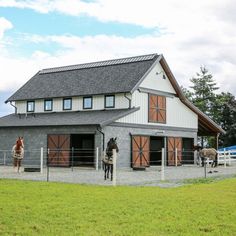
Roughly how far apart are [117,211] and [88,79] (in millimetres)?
22781

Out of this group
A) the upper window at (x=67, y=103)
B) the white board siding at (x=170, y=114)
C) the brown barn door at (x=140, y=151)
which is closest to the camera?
the brown barn door at (x=140, y=151)

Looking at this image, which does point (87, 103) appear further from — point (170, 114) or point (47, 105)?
point (170, 114)

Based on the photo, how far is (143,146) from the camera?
29594 mm

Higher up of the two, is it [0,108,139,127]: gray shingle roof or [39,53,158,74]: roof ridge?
[39,53,158,74]: roof ridge

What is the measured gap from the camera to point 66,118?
29.3 meters

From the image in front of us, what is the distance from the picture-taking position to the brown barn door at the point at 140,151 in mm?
28719

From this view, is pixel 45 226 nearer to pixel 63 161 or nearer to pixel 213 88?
pixel 63 161

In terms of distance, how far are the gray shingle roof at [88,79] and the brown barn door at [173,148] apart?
537cm

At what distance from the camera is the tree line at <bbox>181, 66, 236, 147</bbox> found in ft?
168

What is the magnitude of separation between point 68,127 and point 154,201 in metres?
16.6

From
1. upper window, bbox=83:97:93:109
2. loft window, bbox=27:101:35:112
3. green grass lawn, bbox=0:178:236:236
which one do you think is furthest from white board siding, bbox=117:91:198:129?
green grass lawn, bbox=0:178:236:236

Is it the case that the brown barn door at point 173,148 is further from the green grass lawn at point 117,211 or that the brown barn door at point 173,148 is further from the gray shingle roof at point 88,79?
the green grass lawn at point 117,211

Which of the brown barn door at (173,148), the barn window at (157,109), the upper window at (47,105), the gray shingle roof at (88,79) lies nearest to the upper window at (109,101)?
the gray shingle roof at (88,79)

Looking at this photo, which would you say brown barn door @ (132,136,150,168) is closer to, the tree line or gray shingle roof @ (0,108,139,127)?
gray shingle roof @ (0,108,139,127)
